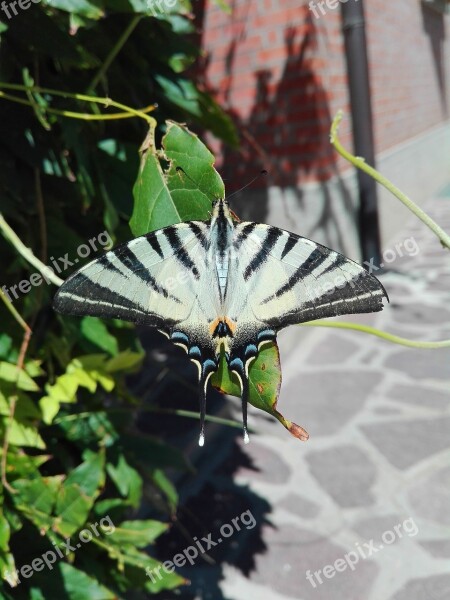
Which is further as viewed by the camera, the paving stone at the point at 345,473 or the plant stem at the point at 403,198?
the paving stone at the point at 345,473

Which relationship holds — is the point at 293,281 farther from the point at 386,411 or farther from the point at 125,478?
the point at 386,411

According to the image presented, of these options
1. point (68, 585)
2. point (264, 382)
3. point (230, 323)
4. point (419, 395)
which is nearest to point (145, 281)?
point (230, 323)

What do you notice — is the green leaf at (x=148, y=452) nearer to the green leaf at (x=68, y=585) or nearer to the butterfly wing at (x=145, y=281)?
the green leaf at (x=68, y=585)

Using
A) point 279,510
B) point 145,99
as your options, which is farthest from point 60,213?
point 279,510

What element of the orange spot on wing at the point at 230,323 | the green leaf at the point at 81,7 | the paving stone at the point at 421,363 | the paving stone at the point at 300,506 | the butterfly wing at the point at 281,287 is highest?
the green leaf at the point at 81,7

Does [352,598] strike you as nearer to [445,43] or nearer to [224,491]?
[224,491]

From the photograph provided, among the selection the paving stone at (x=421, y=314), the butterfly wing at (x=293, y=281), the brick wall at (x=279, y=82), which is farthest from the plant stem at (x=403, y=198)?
the paving stone at (x=421, y=314)

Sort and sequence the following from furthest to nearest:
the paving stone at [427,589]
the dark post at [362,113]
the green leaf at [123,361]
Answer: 1. the dark post at [362,113]
2. the paving stone at [427,589]
3. the green leaf at [123,361]
